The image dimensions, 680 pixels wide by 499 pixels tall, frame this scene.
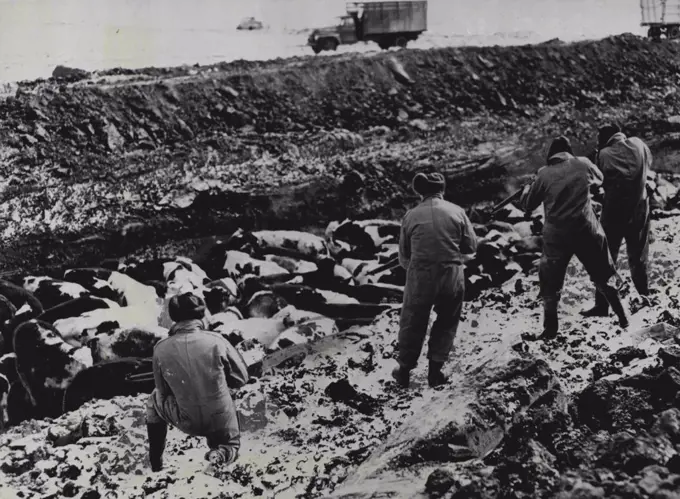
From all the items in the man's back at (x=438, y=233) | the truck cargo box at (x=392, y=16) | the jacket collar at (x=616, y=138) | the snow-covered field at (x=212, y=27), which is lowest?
the man's back at (x=438, y=233)

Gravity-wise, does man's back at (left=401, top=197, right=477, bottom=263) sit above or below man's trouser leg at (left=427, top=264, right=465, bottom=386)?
above

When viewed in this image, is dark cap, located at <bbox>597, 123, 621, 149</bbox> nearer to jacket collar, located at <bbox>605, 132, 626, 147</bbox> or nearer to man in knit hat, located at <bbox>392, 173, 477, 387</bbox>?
jacket collar, located at <bbox>605, 132, 626, 147</bbox>

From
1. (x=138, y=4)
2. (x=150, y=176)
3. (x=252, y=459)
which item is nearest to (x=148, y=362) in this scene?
(x=252, y=459)

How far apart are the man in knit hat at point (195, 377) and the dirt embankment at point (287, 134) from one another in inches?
122

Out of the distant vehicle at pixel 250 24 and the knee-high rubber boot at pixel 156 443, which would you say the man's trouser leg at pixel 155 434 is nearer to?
the knee-high rubber boot at pixel 156 443

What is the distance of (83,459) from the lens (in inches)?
122

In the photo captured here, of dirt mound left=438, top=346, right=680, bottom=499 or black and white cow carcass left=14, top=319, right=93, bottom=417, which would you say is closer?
dirt mound left=438, top=346, right=680, bottom=499

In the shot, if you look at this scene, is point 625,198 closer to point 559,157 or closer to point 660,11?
point 559,157

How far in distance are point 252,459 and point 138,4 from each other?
3863mm

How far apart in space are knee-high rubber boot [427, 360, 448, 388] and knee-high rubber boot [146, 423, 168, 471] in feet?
4.64

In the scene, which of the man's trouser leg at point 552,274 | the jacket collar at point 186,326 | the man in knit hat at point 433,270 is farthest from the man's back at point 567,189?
the jacket collar at point 186,326

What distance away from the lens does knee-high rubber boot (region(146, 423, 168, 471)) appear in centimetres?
293

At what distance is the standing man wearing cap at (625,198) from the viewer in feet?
13.4

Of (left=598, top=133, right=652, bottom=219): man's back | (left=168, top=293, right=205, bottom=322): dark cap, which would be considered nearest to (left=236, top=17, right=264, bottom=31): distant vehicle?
(left=598, top=133, right=652, bottom=219): man's back
